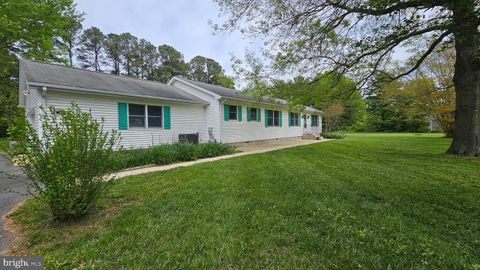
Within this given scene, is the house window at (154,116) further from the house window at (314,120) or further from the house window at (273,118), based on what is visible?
the house window at (314,120)

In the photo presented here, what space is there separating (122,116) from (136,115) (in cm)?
68

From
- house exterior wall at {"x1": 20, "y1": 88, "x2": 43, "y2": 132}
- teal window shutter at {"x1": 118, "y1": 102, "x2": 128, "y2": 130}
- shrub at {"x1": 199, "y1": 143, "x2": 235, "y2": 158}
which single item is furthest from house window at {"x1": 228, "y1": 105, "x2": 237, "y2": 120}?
house exterior wall at {"x1": 20, "y1": 88, "x2": 43, "y2": 132}

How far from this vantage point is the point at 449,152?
8766 millimetres

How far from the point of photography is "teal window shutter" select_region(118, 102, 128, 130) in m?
9.73

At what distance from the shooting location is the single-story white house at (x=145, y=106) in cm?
855

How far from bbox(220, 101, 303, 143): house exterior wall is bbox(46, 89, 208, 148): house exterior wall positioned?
1.26m

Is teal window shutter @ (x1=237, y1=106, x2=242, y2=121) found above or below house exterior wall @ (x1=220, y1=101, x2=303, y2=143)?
above

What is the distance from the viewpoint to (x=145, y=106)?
10695 mm

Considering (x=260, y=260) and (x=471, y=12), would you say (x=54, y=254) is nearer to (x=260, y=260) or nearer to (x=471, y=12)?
(x=260, y=260)

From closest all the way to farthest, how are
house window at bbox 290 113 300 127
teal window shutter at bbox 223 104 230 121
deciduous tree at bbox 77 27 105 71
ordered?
teal window shutter at bbox 223 104 230 121 → house window at bbox 290 113 300 127 → deciduous tree at bbox 77 27 105 71

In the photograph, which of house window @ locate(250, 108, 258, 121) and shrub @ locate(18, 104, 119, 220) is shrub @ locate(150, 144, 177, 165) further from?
house window @ locate(250, 108, 258, 121)

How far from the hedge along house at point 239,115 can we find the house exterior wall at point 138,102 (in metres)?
0.91

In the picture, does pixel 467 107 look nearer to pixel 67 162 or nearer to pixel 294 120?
pixel 67 162

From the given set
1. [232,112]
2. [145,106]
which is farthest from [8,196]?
[232,112]
